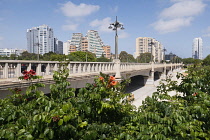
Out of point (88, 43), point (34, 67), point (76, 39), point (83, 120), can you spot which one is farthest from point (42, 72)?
point (76, 39)

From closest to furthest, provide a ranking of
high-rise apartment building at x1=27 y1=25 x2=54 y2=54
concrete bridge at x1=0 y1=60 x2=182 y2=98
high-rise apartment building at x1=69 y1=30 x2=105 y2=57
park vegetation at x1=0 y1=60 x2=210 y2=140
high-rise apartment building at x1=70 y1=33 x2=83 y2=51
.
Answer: park vegetation at x1=0 y1=60 x2=210 y2=140, concrete bridge at x1=0 y1=60 x2=182 y2=98, high-rise apartment building at x1=69 y1=30 x2=105 y2=57, high-rise apartment building at x1=70 y1=33 x2=83 y2=51, high-rise apartment building at x1=27 y1=25 x2=54 y2=54

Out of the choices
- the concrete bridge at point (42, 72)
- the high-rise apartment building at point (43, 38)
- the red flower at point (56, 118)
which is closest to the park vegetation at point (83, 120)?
the red flower at point (56, 118)

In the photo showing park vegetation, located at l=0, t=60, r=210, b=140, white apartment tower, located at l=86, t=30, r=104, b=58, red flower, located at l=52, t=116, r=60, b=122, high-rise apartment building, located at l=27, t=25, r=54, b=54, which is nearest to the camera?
red flower, located at l=52, t=116, r=60, b=122

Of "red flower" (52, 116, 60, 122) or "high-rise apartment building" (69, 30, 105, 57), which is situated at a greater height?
"high-rise apartment building" (69, 30, 105, 57)

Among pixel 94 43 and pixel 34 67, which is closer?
pixel 34 67

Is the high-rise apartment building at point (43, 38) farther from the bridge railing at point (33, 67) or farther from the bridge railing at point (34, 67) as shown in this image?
the bridge railing at point (33, 67)

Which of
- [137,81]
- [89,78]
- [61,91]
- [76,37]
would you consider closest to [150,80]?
[137,81]

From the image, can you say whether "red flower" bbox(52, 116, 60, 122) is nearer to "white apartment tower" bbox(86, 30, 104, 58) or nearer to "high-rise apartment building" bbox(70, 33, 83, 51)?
"white apartment tower" bbox(86, 30, 104, 58)

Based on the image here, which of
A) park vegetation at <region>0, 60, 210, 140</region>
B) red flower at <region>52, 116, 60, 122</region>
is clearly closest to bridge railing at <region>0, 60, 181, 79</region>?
Answer: park vegetation at <region>0, 60, 210, 140</region>

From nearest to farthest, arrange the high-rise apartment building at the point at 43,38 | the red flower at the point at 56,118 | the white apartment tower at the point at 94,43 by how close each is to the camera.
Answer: the red flower at the point at 56,118 < the white apartment tower at the point at 94,43 < the high-rise apartment building at the point at 43,38

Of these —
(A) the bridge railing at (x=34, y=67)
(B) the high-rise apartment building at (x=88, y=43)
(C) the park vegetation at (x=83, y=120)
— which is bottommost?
(C) the park vegetation at (x=83, y=120)

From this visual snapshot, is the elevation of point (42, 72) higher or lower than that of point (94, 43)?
lower

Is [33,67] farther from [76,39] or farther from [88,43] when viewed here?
[76,39]

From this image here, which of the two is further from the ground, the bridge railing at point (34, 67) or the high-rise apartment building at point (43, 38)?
the high-rise apartment building at point (43, 38)
